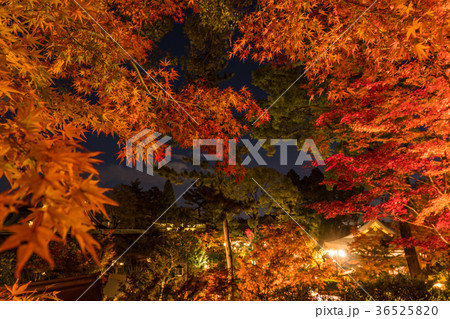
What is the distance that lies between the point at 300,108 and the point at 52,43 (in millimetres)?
6819

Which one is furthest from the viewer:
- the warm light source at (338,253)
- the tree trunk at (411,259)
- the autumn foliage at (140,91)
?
the warm light source at (338,253)

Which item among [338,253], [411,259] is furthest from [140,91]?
[338,253]

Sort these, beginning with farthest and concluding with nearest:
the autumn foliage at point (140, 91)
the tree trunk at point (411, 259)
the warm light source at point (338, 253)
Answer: the warm light source at point (338, 253)
the tree trunk at point (411, 259)
the autumn foliage at point (140, 91)

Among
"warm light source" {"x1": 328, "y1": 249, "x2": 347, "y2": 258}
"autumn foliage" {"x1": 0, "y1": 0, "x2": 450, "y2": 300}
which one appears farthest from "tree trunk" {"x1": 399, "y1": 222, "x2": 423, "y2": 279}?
"warm light source" {"x1": 328, "y1": 249, "x2": 347, "y2": 258}

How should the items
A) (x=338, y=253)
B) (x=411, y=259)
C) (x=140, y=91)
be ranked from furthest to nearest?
(x=338, y=253), (x=411, y=259), (x=140, y=91)

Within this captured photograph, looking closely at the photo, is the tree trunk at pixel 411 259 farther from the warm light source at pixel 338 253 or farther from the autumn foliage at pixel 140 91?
the warm light source at pixel 338 253

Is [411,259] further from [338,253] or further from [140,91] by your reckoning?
[140,91]

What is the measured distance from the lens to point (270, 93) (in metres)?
8.78

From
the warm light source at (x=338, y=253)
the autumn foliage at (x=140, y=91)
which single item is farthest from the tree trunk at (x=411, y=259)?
the warm light source at (x=338, y=253)

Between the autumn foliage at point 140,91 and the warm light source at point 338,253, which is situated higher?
the autumn foliage at point 140,91

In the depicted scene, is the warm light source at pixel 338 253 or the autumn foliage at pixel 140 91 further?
the warm light source at pixel 338 253

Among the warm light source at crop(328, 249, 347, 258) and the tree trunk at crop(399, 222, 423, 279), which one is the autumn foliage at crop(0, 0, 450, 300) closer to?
the tree trunk at crop(399, 222, 423, 279)
